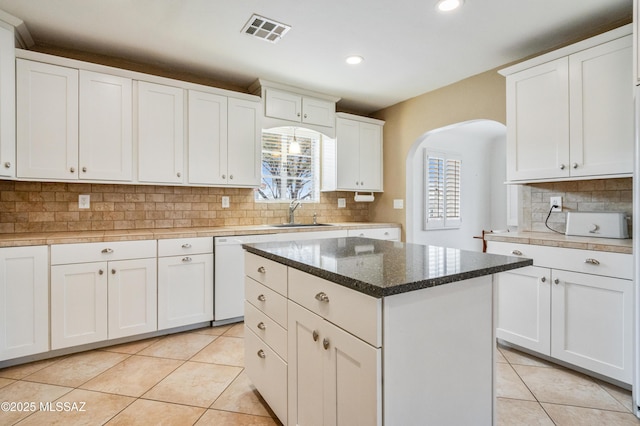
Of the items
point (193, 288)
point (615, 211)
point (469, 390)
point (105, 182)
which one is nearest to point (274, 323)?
point (469, 390)

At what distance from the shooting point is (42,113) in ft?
8.17

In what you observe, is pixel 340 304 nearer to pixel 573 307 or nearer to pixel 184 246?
pixel 573 307

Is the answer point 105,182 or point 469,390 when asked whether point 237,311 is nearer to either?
point 105,182

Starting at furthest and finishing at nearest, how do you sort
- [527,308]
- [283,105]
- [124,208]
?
[283,105]
[124,208]
[527,308]

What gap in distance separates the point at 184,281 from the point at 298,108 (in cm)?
218

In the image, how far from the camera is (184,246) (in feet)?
9.39

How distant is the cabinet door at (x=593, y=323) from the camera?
6.47 feet

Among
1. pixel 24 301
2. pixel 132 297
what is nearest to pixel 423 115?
pixel 132 297

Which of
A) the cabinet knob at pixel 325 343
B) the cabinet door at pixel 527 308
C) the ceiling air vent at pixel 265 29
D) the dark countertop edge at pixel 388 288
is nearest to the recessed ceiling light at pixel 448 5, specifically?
the ceiling air vent at pixel 265 29

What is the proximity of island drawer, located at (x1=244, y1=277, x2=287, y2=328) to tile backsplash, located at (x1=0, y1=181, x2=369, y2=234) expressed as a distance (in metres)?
1.71

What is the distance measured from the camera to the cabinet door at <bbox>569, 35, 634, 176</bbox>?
212cm

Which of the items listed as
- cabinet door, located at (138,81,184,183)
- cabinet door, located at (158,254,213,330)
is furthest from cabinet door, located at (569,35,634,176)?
cabinet door, located at (138,81,184,183)

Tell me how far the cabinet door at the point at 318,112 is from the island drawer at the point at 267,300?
2.34 meters

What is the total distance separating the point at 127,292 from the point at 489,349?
2.58 metres
